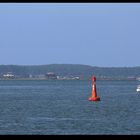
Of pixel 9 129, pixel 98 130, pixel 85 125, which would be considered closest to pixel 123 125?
pixel 85 125

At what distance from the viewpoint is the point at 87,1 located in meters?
2.60

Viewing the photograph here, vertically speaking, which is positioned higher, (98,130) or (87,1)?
(87,1)

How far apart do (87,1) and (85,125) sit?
81.4ft
